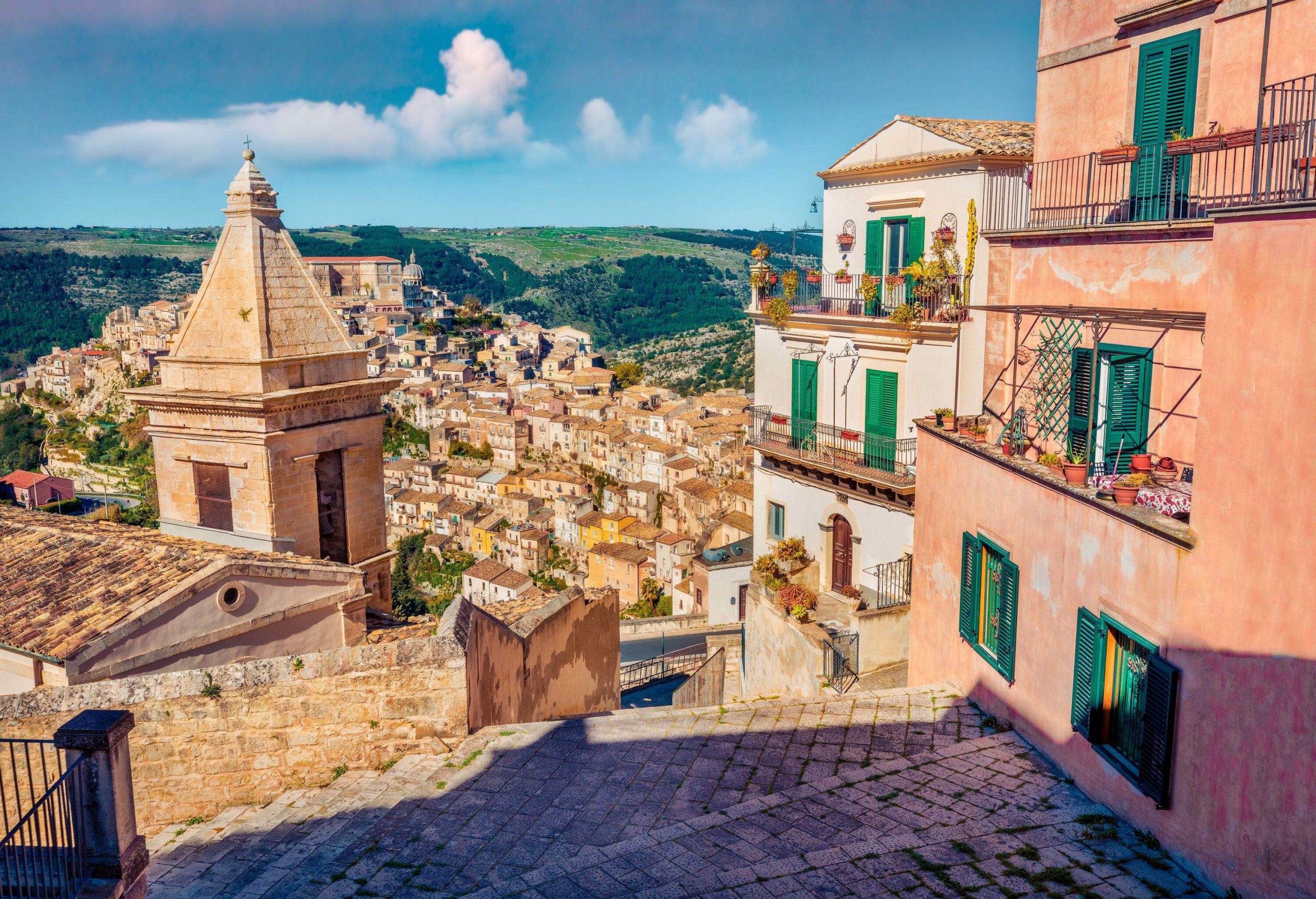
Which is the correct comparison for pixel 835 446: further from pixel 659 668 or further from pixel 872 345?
pixel 659 668

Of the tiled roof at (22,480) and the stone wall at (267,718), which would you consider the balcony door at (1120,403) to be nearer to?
the stone wall at (267,718)

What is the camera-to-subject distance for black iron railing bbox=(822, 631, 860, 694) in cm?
1274

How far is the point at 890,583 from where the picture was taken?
1452cm

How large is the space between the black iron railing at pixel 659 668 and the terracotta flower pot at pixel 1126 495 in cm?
1569

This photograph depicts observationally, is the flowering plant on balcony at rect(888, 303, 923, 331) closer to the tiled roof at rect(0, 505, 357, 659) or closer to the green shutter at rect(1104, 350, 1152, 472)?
the green shutter at rect(1104, 350, 1152, 472)

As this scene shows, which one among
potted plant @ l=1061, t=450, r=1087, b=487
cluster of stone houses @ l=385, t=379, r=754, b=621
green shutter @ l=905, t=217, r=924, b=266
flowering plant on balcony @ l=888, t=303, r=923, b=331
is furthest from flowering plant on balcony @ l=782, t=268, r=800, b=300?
cluster of stone houses @ l=385, t=379, r=754, b=621

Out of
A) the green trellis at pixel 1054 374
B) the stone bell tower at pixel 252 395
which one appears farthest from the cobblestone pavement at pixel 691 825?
the stone bell tower at pixel 252 395

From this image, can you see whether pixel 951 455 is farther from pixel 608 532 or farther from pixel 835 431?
pixel 608 532

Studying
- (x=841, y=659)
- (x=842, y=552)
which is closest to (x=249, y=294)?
(x=841, y=659)

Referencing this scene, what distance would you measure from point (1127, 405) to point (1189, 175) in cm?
194

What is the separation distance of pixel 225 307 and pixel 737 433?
77093 mm

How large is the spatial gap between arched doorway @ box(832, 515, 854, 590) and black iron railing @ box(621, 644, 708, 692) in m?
6.33

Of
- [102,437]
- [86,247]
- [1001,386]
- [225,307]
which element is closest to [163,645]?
[225,307]

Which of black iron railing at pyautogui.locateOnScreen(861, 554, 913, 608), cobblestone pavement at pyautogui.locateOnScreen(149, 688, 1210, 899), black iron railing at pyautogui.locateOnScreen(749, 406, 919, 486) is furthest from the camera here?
black iron railing at pyautogui.locateOnScreen(749, 406, 919, 486)
